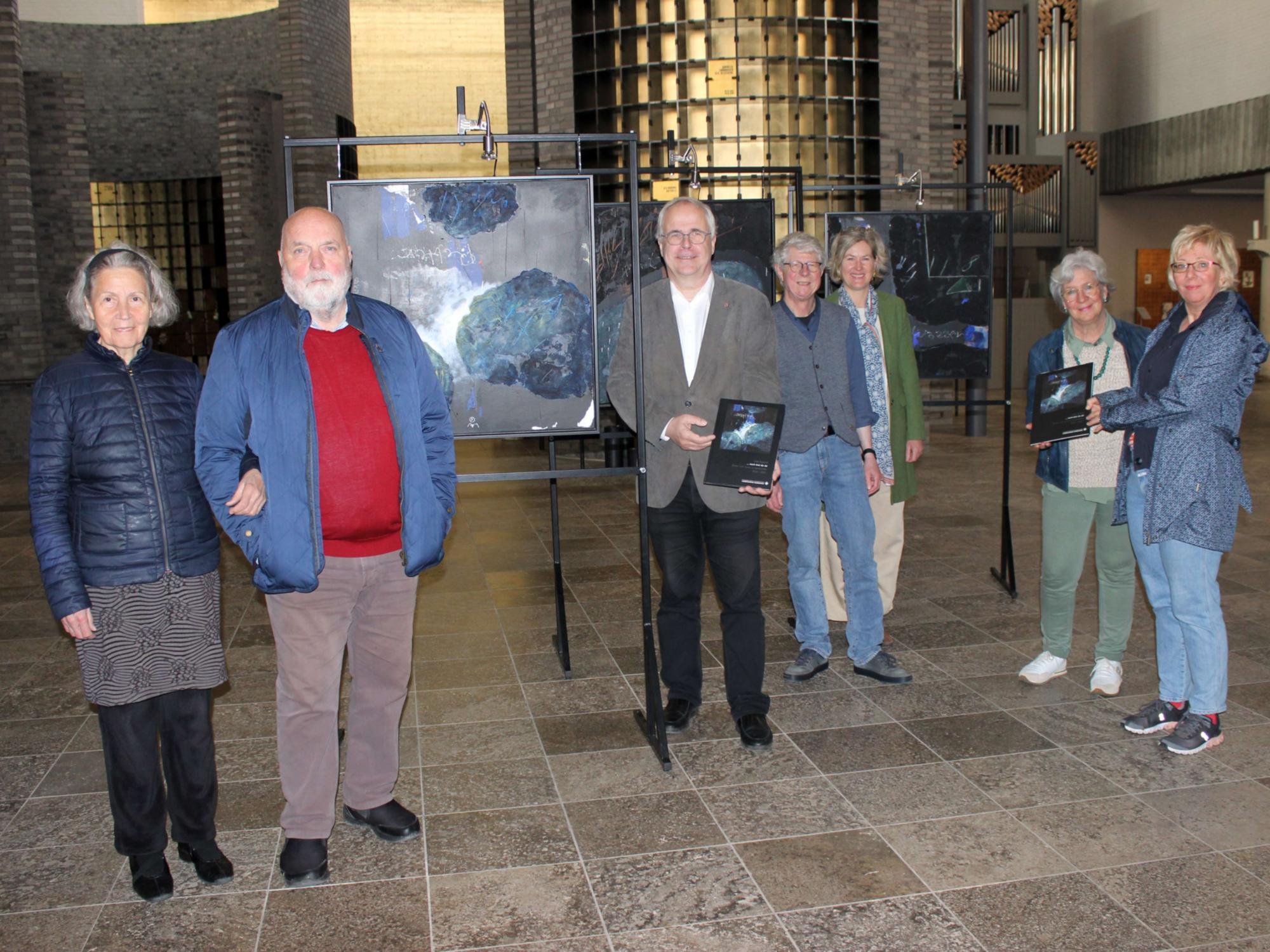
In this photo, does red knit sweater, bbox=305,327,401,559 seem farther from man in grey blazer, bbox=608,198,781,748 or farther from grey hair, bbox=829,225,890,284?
grey hair, bbox=829,225,890,284

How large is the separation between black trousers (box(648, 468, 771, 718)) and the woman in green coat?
3.43 feet

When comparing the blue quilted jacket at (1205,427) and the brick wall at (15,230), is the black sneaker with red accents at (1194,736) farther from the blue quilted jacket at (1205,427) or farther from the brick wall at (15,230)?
the brick wall at (15,230)

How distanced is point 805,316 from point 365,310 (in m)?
1.99

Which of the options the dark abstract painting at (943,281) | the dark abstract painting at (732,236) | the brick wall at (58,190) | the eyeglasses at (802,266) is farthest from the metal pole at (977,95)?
the brick wall at (58,190)

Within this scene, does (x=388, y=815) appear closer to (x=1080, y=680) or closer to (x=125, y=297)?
(x=125, y=297)

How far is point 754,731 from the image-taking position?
3.96 metres

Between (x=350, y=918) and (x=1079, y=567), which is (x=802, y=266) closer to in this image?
(x=1079, y=567)

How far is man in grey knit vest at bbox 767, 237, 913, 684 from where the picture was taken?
445cm

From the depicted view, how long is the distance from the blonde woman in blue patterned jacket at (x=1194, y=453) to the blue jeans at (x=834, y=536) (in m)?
1.02

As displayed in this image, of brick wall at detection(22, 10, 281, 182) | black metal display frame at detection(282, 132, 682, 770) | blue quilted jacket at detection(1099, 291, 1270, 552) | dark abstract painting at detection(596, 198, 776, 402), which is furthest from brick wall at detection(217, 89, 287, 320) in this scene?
blue quilted jacket at detection(1099, 291, 1270, 552)

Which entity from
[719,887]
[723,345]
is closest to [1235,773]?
[719,887]

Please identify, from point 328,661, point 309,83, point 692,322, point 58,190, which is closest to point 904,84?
point 309,83

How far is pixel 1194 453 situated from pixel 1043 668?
4.00ft

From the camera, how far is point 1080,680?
4.58 metres
